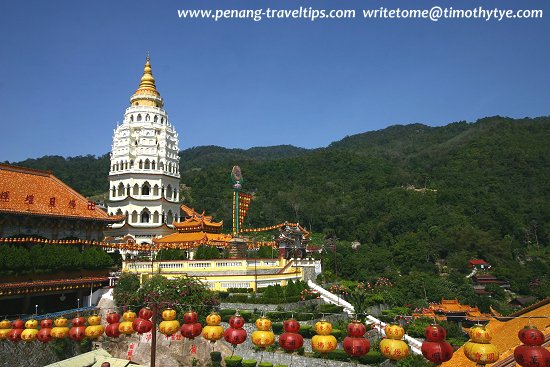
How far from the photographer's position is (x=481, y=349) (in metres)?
9.34

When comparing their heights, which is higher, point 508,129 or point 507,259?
point 508,129

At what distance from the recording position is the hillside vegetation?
67688 mm

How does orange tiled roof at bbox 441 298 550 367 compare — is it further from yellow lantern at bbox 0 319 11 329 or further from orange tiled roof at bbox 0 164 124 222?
orange tiled roof at bbox 0 164 124 222

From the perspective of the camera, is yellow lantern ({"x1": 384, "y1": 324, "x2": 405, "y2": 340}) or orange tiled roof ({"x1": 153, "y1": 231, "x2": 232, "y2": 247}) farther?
orange tiled roof ({"x1": 153, "y1": 231, "x2": 232, "y2": 247})

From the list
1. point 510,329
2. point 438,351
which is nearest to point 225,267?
point 510,329

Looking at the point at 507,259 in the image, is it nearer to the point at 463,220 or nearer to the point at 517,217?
the point at 463,220

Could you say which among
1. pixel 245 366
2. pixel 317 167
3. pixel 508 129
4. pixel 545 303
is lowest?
pixel 245 366

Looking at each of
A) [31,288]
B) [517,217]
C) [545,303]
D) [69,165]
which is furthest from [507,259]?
[69,165]

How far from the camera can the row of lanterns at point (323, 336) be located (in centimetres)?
862

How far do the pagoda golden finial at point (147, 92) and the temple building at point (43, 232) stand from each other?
1446 cm

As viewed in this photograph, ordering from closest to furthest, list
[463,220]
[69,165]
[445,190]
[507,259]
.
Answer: [507,259] → [463,220] → [445,190] → [69,165]

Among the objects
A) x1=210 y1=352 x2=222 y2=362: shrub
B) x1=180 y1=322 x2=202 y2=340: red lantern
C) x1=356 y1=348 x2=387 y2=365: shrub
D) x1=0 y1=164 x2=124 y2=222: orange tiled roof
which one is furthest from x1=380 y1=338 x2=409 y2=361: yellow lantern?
x1=0 y1=164 x2=124 y2=222: orange tiled roof

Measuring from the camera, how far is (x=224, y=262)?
28.4 meters

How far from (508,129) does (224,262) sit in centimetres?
12201
